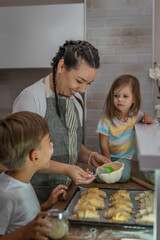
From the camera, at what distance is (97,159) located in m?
1.62

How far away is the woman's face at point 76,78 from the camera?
1.37 m

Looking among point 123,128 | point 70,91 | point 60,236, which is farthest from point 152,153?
point 123,128

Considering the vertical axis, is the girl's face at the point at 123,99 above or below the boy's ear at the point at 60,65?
below

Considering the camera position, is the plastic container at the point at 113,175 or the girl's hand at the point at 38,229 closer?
the girl's hand at the point at 38,229

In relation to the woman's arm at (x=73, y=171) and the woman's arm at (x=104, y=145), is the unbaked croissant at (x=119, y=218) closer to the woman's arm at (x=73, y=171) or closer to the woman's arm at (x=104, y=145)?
the woman's arm at (x=73, y=171)

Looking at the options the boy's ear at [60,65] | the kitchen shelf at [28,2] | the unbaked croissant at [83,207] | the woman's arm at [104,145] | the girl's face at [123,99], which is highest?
the kitchen shelf at [28,2]

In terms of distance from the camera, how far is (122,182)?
1509 millimetres

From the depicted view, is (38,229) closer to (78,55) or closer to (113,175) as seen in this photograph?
(113,175)

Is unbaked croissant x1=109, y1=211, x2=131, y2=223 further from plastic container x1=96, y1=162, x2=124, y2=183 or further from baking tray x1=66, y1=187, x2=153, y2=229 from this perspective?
plastic container x1=96, y1=162, x2=124, y2=183

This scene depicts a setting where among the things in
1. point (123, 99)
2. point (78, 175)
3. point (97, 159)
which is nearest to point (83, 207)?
point (78, 175)

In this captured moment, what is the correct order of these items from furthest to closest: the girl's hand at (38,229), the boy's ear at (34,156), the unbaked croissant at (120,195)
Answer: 1. the unbaked croissant at (120,195)
2. the boy's ear at (34,156)
3. the girl's hand at (38,229)

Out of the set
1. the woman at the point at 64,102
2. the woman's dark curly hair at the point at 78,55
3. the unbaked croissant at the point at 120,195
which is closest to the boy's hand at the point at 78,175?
the woman at the point at 64,102

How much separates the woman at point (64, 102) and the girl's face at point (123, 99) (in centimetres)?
53

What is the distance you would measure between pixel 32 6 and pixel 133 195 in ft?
7.08
